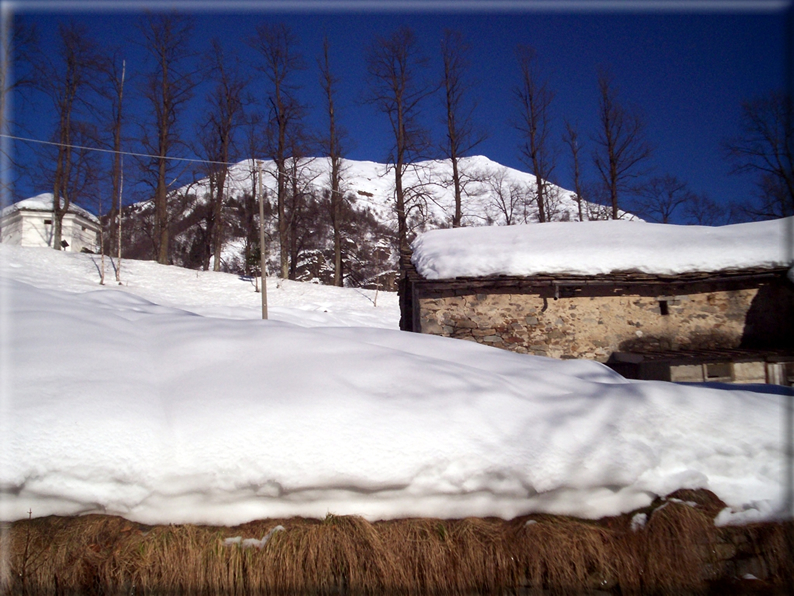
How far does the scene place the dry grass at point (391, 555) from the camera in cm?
247

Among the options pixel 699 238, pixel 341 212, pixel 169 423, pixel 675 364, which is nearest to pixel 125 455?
pixel 169 423

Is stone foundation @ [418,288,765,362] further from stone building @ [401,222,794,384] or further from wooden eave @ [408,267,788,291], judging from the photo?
wooden eave @ [408,267,788,291]

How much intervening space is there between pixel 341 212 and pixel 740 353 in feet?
74.6

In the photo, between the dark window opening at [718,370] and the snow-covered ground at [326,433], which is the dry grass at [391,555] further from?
the dark window opening at [718,370]

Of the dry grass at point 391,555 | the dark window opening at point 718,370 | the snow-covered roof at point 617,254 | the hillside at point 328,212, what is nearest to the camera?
the dry grass at point 391,555

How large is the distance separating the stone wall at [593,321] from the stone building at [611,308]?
20mm

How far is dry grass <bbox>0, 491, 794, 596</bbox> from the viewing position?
2475 mm

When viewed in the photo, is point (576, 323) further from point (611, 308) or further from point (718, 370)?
point (718, 370)

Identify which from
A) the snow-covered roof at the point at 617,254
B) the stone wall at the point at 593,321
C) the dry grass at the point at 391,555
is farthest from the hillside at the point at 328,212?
the dry grass at the point at 391,555

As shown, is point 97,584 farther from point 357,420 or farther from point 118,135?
point 118,135

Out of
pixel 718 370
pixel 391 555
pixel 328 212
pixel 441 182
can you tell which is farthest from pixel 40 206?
pixel 718 370

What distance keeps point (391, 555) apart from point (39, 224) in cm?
3264

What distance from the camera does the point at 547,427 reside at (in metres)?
3.14

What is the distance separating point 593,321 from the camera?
29.7 feet
